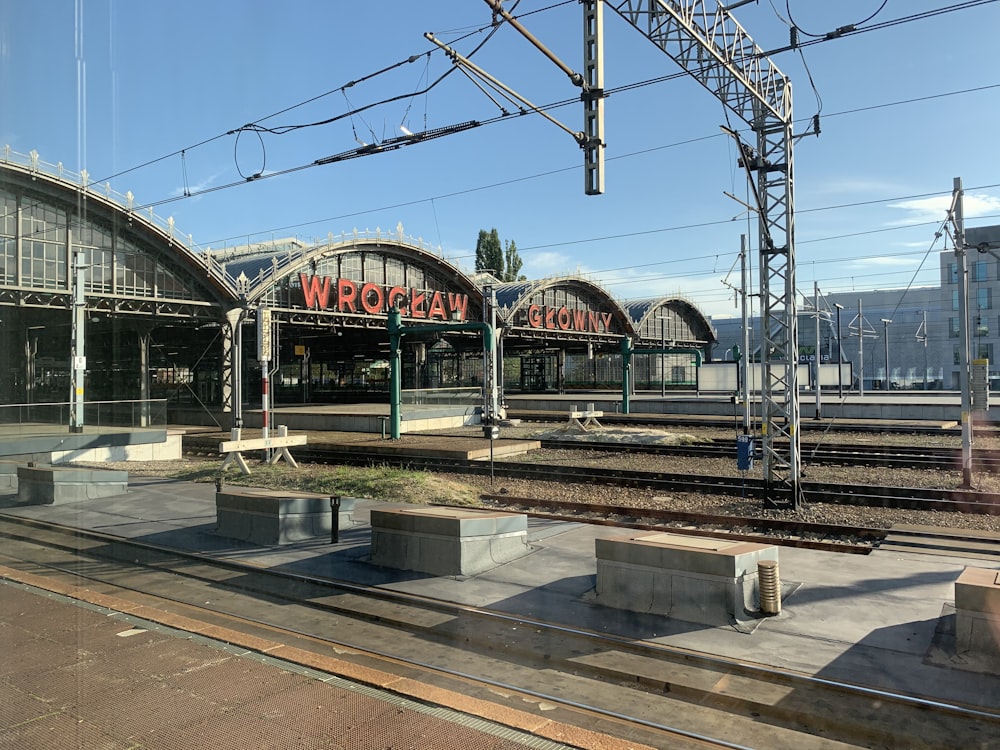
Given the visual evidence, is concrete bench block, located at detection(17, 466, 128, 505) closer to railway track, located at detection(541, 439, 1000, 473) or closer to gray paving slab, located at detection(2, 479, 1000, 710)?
gray paving slab, located at detection(2, 479, 1000, 710)

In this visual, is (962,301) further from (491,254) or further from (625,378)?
(491,254)

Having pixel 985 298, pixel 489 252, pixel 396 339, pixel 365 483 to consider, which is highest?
pixel 489 252

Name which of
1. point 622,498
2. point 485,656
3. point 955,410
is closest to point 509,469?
point 622,498

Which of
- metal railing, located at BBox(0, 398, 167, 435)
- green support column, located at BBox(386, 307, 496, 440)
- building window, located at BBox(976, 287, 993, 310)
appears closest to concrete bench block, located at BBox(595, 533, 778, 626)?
metal railing, located at BBox(0, 398, 167, 435)

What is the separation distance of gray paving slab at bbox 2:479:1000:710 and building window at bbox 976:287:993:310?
57.6 m

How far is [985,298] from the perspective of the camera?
187ft

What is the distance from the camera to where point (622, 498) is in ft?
50.5

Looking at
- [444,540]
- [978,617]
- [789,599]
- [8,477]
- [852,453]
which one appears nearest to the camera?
[978,617]

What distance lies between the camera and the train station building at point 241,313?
3138cm

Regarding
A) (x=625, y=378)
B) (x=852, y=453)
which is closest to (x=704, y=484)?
(x=852, y=453)

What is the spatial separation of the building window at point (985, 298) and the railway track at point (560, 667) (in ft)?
203

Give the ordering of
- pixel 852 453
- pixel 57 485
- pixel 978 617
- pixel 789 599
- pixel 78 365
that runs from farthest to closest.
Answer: pixel 78 365 → pixel 852 453 → pixel 57 485 → pixel 789 599 → pixel 978 617

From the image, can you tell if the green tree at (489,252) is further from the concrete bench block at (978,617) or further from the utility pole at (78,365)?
the concrete bench block at (978,617)

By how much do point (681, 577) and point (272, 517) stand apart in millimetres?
6338
